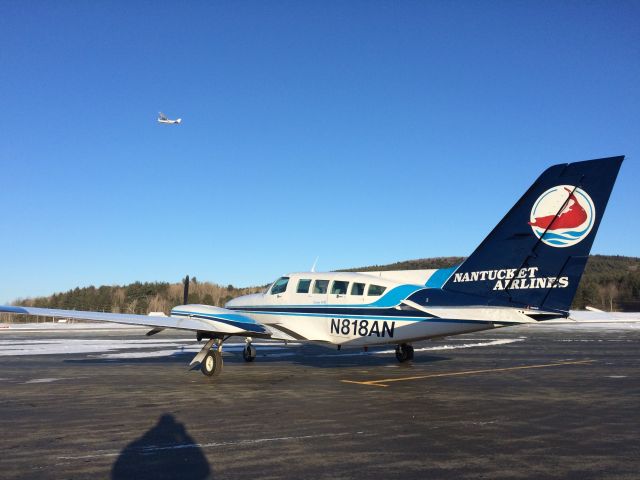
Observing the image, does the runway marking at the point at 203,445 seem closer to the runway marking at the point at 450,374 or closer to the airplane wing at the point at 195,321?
the runway marking at the point at 450,374

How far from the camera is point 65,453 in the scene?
294 inches

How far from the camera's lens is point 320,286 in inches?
713

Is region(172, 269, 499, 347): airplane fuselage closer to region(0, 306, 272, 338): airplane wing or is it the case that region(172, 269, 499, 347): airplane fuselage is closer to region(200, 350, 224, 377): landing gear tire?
region(0, 306, 272, 338): airplane wing

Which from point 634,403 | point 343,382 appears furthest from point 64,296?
point 634,403

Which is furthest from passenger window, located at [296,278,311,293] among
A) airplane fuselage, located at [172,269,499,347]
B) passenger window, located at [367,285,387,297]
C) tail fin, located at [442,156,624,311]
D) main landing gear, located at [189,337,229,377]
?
tail fin, located at [442,156,624,311]

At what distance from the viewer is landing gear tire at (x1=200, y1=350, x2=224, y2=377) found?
16.7 meters

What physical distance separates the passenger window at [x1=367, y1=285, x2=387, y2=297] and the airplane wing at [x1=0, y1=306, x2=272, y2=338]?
349cm

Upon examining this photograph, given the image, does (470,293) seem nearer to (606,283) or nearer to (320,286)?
(320,286)

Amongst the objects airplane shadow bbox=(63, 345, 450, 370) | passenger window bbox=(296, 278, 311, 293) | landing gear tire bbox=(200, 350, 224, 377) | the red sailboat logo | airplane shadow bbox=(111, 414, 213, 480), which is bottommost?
airplane shadow bbox=(63, 345, 450, 370)

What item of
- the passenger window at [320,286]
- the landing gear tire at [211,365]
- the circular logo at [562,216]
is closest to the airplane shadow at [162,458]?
the landing gear tire at [211,365]

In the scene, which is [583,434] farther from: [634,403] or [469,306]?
[469,306]

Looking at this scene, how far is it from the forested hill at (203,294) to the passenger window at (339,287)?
60.1 ft

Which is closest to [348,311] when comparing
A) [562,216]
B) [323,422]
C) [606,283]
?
[562,216]

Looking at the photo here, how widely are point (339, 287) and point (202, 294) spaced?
24667mm
